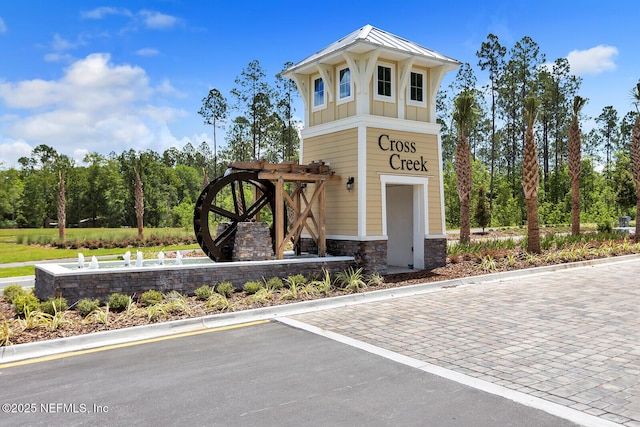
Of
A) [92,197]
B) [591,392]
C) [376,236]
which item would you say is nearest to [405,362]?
[591,392]

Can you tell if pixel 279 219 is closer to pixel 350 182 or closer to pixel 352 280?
pixel 350 182

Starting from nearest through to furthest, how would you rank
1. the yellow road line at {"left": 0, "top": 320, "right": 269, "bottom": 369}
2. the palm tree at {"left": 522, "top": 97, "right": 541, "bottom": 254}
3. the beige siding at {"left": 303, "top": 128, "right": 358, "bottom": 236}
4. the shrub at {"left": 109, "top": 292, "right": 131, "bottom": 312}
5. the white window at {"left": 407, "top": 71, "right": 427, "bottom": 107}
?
the yellow road line at {"left": 0, "top": 320, "right": 269, "bottom": 369}, the shrub at {"left": 109, "top": 292, "right": 131, "bottom": 312}, the beige siding at {"left": 303, "top": 128, "right": 358, "bottom": 236}, the white window at {"left": 407, "top": 71, "right": 427, "bottom": 107}, the palm tree at {"left": 522, "top": 97, "right": 541, "bottom": 254}

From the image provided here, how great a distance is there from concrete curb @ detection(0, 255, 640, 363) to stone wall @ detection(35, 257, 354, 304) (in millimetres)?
2106

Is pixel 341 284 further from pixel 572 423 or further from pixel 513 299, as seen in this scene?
pixel 572 423

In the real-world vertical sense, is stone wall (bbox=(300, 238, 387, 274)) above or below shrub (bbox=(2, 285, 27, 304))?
above

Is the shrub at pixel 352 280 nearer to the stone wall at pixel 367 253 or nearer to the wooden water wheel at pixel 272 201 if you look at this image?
the stone wall at pixel 367 253

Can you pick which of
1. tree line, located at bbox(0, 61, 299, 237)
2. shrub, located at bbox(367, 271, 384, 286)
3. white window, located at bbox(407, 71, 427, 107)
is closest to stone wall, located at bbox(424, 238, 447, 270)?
shrub, located at bbox(367, 271, 384, 286)

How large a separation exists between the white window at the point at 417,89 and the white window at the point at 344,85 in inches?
74.5

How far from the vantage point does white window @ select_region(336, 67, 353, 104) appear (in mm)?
14133

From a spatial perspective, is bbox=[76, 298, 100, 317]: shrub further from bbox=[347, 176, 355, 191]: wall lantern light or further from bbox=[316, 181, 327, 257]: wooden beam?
bbox=[347, 176, 355, 191]: wall lantern light

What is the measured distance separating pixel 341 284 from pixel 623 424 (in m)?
7.92

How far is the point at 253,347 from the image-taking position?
7227 mm

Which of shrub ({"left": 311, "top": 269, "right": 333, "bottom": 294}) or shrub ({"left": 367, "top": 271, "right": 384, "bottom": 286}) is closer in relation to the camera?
shrub ({"left": 311, "top": 269, "right": 333, "bottom": 294})

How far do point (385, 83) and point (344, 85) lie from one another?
121 cm
